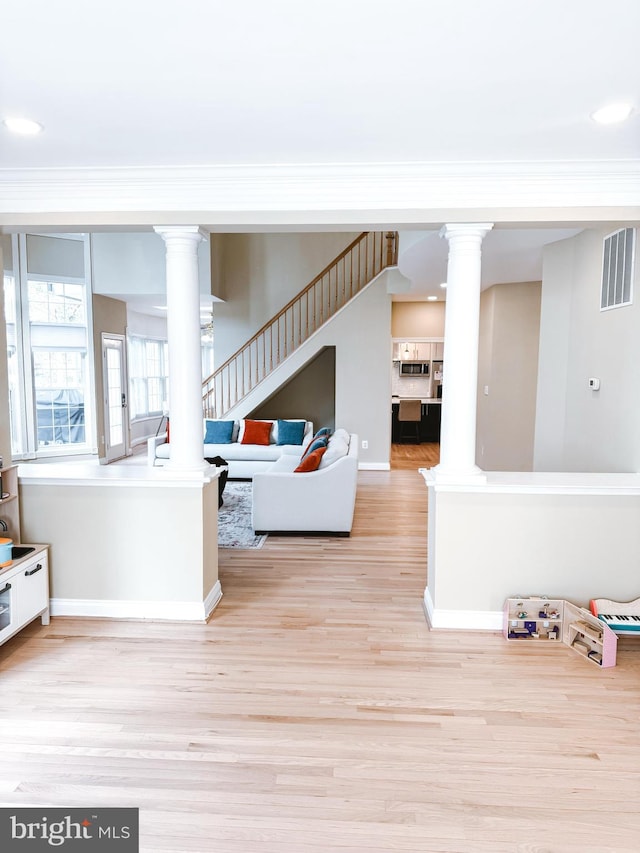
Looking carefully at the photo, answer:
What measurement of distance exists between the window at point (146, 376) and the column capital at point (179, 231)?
7.14 m

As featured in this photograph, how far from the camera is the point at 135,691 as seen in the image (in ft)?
9.17

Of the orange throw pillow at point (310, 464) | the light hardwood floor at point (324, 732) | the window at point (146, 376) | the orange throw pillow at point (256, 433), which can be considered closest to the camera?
the light hardwood floor at point (324, 732)

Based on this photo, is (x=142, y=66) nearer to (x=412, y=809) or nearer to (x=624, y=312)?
(x=412, y=809)

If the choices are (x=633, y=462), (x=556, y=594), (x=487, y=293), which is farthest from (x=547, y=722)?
(x=487, y=293)

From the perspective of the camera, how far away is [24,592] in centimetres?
328

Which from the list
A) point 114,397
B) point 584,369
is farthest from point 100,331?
point 584,369

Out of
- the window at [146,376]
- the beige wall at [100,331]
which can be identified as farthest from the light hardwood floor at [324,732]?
the window at [146,376]

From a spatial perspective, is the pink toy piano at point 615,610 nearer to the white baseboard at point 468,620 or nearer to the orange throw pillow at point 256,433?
the white baseboard at point 468,620

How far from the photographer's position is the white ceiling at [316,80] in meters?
1.80

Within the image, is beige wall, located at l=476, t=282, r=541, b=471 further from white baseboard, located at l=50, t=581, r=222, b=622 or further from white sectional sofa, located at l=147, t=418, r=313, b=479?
white baseboard, located at l=50, t=581, r=222, b=622

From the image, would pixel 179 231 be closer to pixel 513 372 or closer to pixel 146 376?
pixel 513 372

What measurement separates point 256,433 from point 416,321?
5.13m

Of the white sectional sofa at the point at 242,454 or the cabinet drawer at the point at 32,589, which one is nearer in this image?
the cabinet drawer at the point at 32,589

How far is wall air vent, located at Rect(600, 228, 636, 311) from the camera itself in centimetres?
372
